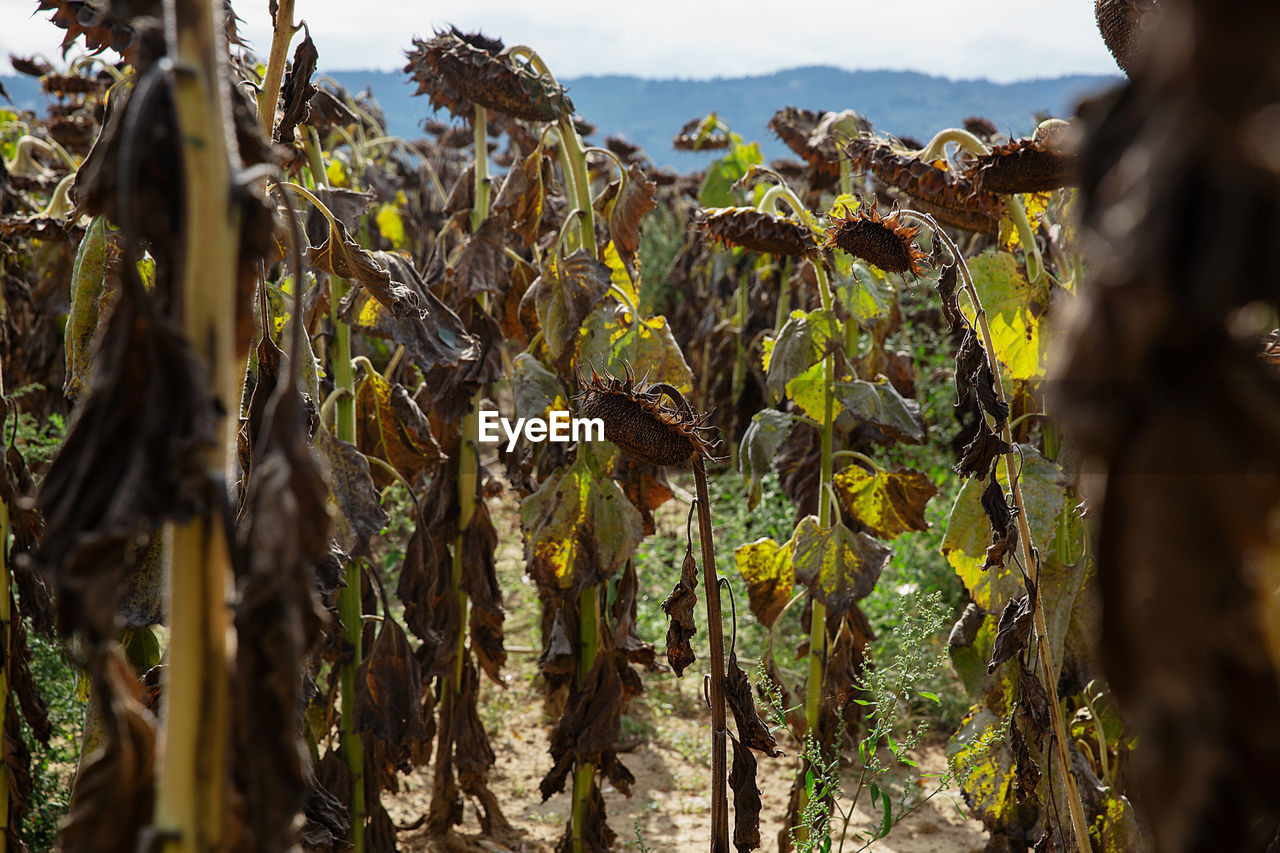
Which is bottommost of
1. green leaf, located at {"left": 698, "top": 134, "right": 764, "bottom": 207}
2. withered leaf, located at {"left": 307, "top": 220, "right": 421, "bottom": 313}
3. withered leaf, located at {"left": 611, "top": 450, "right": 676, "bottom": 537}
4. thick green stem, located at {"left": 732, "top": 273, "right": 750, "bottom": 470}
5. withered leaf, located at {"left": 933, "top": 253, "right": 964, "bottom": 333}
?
withered leaf, located at {"left": 611, "top": 450, "right": 676, "bottom": 537}

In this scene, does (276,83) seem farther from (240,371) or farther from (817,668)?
(817,668)

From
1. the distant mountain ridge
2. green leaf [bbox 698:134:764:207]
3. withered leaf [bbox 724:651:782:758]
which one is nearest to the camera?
withered leaf [bbox 724:651:782:758]

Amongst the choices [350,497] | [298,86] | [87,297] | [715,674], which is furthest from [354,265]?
[715,674]

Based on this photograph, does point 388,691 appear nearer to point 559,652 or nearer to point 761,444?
point 559,652

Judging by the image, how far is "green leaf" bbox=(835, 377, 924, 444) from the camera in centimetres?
204

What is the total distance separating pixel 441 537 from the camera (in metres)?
2.49

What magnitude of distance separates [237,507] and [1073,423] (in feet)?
2.91

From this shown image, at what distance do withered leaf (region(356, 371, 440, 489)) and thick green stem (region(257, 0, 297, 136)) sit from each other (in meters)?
1.08

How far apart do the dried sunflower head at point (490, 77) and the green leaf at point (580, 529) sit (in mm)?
713

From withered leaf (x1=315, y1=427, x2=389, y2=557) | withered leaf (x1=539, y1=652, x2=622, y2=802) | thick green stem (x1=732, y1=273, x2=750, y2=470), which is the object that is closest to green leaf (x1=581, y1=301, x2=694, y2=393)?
withered leaf (x1=315, y1=427, x2=389, y2=557)

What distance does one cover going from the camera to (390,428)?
7.25ft

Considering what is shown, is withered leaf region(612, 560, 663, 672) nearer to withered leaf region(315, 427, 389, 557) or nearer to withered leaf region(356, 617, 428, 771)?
withered leaf region(356, 617, 428, 771)

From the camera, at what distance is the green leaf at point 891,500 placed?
2131mm

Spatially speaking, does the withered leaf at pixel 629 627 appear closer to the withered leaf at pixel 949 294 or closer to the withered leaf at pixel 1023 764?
the withered leaf at pixel 1023 764
